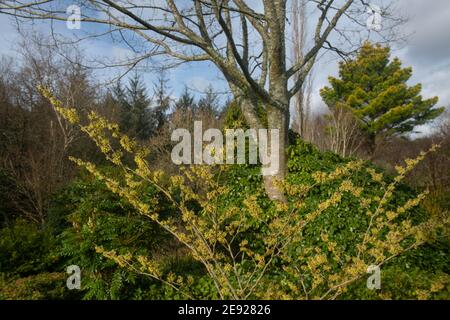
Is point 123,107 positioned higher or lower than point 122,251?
higher

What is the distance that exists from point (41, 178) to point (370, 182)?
Answer: 6516 millimetres

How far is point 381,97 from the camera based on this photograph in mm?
22172

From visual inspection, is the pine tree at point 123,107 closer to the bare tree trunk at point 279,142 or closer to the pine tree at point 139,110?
the pine tree at point 139,110

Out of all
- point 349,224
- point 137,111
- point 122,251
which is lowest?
point 122,251

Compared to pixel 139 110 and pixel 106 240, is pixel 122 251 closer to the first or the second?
pixel 106 240

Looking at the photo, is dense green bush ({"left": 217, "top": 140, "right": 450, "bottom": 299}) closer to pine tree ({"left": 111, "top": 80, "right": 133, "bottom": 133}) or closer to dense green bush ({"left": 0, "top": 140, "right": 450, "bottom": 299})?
dense green bush ({"left": 0, "top": 140, "right": 450, "bottom": 299})

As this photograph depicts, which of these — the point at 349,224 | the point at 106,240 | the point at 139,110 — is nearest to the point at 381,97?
the point at 139,110

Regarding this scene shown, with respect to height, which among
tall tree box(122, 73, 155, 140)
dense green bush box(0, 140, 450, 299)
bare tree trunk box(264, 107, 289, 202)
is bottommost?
dense green bush box(0, 140, 450, 299)

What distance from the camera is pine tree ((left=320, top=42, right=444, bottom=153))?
22.2 meters

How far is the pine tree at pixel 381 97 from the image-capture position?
22.2 meters

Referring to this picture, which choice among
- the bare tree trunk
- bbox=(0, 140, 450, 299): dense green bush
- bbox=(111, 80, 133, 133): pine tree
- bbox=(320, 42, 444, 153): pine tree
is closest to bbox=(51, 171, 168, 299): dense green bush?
bbox=(0, 140, 450, 299): dense green bush

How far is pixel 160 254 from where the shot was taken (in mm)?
4785
